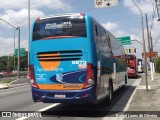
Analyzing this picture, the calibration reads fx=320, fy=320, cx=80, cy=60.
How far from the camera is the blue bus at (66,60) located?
10625 millimetres

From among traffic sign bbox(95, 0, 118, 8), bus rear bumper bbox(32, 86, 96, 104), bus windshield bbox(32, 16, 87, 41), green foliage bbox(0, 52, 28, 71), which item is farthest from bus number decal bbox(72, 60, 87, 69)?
green foliage bbox(0, 52, 28, 71)

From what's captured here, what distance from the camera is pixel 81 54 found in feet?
35.3

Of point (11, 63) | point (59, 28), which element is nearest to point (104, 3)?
point (59, 28)

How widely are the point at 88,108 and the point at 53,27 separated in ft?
12.0

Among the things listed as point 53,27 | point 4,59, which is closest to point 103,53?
point 53,27

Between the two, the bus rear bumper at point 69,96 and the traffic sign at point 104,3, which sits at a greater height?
the traffic sign at point 104,3

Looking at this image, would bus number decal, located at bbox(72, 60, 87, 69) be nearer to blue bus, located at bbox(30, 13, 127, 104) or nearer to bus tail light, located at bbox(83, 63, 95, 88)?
blue bus, located at bbox(30, 13, 127, 104)

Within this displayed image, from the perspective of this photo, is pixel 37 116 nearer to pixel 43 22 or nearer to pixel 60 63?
pixel 60 63

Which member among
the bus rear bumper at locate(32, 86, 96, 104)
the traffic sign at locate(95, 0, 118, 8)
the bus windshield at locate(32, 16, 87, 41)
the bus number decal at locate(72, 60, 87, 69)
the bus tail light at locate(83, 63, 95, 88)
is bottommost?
the bus rear bumper at locate(32, 86, 96, 104)

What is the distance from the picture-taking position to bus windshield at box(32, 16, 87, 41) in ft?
35.9

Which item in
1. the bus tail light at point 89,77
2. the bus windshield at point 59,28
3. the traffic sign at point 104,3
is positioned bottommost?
the bus tail light at point 89,77

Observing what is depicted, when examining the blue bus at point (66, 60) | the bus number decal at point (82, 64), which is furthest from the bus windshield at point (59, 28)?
the bus number decal at point (82, 64)

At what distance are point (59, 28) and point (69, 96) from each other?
7.84 feet

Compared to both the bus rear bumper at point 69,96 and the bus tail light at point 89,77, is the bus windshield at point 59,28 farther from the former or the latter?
the bus rear bumper at point 69,96
